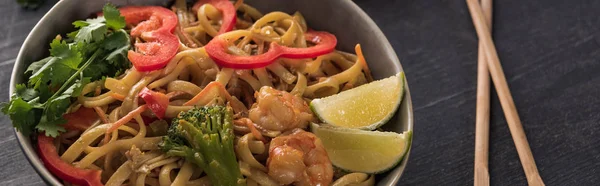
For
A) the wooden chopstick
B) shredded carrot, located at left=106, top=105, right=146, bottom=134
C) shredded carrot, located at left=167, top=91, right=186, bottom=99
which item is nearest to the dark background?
the wooden chopstick

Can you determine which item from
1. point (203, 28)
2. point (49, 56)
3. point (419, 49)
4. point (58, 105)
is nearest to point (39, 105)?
point (58, 105)

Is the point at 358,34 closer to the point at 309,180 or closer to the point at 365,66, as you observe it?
the point at 365,66

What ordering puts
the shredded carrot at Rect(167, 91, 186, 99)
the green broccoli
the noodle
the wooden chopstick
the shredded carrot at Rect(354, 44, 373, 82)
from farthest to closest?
the wooden chopstick < the shredded carrot at Rect(354, 44, 373, 82) < the shredded carrot at Rect(167, 91, 186, 99) < the noodle < the green broccoli

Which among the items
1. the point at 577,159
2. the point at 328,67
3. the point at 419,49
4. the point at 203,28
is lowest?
the point at 577,159

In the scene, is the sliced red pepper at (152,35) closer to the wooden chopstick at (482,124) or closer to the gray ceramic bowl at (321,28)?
the gray ceramic bowl at (321,28)

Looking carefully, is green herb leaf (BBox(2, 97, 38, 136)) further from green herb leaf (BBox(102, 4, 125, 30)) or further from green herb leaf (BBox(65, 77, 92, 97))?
green herb leaf (BBox(102, 4, 125, 30))


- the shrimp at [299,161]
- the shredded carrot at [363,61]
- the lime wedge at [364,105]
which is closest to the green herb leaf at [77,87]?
the shrimp at [299,161]
